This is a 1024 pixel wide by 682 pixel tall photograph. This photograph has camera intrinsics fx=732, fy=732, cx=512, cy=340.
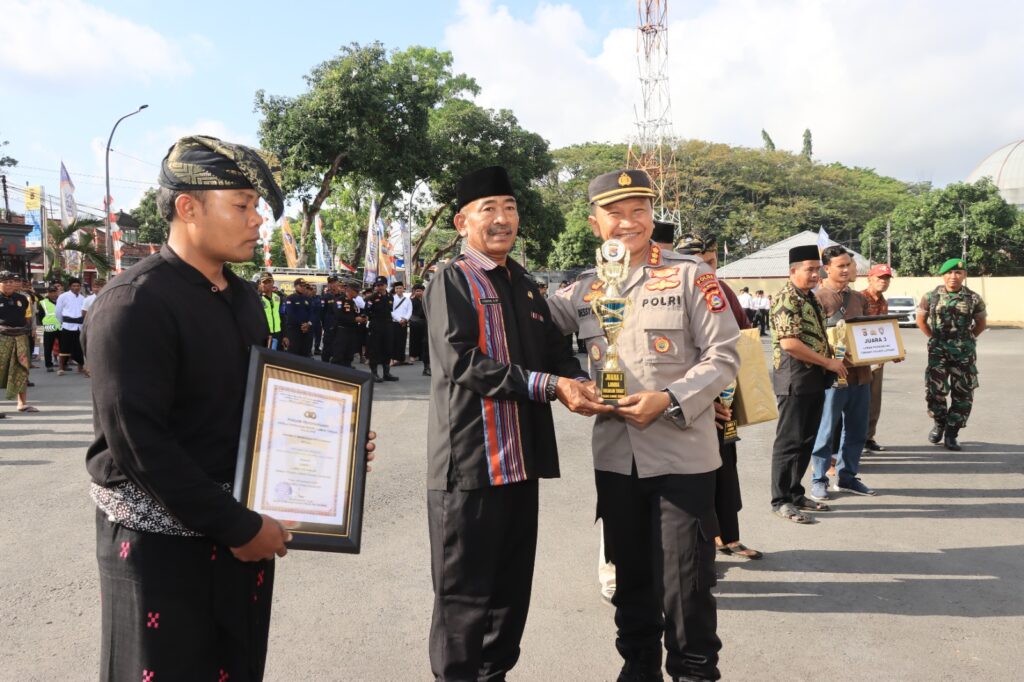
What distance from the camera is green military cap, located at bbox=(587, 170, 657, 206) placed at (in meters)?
2.96

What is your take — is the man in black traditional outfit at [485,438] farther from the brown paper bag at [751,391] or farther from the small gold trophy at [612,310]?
the brown paper bag at [751,391]

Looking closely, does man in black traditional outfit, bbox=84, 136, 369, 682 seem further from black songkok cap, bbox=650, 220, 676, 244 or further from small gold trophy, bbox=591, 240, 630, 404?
black songkok cap, bbox=650, 220, 676, 244

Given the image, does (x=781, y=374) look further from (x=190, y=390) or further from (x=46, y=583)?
(x=46, y=583)

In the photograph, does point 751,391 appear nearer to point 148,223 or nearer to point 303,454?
point 303,454

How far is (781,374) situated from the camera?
5441mm

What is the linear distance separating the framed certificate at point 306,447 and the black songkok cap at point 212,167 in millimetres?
445

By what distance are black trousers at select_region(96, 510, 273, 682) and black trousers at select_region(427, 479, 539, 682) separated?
843mm

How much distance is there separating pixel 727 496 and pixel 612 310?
2.03 metres

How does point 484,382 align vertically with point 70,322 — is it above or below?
below

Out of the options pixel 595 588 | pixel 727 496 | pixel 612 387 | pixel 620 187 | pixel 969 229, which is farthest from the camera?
pixel 969 229

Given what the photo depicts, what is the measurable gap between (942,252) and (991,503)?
37.6m

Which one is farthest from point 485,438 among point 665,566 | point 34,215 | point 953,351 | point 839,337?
point 34,215

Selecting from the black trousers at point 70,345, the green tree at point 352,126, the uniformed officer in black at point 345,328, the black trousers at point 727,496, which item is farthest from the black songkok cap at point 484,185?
the green tree at point 352,126

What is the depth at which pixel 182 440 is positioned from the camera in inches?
71.0
